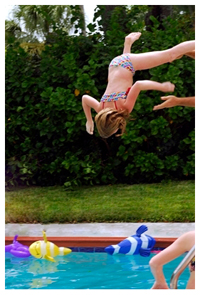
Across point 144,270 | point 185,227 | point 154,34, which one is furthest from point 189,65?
point 144,270

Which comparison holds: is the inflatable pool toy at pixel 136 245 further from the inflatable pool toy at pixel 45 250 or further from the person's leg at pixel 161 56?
the person's leg at pixel 161 56

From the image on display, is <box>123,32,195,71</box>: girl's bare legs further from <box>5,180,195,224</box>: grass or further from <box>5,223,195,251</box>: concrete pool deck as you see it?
<box>5,180,195,224</box>: grass

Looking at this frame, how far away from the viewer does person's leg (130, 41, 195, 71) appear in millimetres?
3040

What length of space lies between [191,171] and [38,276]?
11.5ft

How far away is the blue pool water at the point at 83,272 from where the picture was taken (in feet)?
14.6

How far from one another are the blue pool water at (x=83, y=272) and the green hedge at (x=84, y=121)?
2207 millimetres

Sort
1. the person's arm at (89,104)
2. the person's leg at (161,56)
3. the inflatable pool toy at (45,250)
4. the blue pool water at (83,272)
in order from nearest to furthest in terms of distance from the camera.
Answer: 1. the person's leg at (161,56)
2. the person's arm at (89,104)
3. the blue pool water at (83,272)
4. the inflatable pool toy at (45,250)

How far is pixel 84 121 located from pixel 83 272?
285 centimetres

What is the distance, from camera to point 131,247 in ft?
15.3

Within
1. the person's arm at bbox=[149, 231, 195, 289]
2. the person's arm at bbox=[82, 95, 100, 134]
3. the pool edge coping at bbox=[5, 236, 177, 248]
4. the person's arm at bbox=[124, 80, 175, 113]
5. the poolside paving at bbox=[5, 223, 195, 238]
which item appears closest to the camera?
the person's arm at bbox=[149, 231, 195, 289]

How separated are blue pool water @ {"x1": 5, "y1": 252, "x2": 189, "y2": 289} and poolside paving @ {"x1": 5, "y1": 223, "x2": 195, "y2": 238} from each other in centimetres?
32

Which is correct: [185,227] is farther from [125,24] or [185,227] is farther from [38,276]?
[125,24]

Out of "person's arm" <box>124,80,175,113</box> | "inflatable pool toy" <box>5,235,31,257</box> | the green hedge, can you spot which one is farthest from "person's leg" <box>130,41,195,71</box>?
the green hedge

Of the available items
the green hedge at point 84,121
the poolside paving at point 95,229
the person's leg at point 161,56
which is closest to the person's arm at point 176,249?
the person's leg at point 161,56
